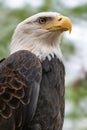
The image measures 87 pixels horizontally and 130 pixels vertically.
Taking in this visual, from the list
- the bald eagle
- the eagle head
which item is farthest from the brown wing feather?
the eagle head

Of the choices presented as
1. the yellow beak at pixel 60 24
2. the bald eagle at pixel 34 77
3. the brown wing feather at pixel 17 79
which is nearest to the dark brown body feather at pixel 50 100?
the bald eagle at pixel 34 77

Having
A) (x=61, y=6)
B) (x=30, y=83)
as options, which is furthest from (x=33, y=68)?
(x=61, y=6)

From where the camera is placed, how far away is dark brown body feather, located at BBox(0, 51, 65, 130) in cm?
1134

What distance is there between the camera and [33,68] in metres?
11.5

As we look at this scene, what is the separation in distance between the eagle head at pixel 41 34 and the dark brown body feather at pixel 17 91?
43 centimetres

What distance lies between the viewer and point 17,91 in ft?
37.2

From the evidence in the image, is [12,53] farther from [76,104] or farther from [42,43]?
[76,104]

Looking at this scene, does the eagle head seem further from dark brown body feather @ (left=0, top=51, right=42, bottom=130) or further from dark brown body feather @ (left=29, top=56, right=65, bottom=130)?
dark brown body feather @ (left=0, top=51, right=42, bottom=130)

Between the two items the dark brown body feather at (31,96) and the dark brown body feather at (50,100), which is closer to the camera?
the dark brown body feather at (31,96)

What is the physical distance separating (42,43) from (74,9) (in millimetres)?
1271

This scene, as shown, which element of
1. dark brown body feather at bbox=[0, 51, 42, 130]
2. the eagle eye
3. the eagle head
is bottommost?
dark brown body feather at bbox=[0, 51, 42, 130]

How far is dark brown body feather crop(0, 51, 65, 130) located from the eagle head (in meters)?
0.30

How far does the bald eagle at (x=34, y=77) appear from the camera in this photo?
11.3 metres

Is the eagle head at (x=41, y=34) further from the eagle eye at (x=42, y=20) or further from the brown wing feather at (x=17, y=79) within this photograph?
the brown wing feather at (x=17, y=79)
